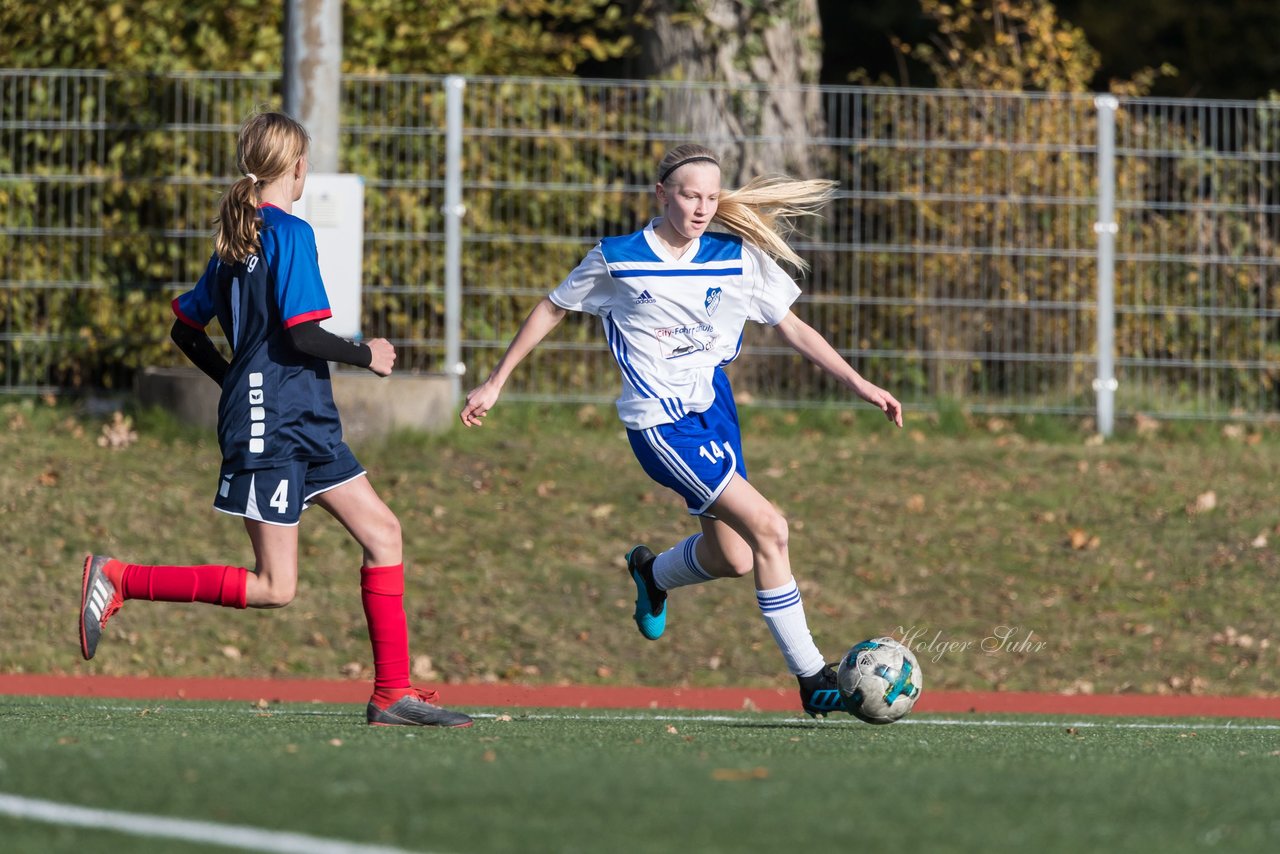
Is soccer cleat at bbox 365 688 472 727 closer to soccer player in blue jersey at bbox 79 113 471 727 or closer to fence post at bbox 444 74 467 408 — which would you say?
soccer player in blue jersey at bbox 79 113 471 727

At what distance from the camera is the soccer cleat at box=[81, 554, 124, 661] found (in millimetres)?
6133

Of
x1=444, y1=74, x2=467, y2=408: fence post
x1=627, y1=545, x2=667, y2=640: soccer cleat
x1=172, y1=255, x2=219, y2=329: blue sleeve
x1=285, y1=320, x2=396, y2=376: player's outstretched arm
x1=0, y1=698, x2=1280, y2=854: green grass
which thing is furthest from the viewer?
x1=444, y1=74, x2=467, y2=408: fence post

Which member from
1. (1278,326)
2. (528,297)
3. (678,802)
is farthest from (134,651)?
(1278,326)

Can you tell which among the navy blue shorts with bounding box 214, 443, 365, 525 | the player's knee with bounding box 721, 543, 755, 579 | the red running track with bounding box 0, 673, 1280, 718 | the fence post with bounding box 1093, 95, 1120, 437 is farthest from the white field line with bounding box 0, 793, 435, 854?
the fence post with bounding box 1093, 95, 1120, 437

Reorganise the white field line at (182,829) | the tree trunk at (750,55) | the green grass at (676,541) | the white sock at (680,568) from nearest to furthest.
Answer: the white field line at (182,829) < the white sock at (680,568) < the green grass at (676,541) < the tree trunk at (750,55)

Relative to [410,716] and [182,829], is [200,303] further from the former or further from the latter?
[182,829]

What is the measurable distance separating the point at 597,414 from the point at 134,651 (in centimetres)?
404

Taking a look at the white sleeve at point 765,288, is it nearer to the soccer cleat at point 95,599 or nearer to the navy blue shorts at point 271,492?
the navy blue shorts at point 271,492

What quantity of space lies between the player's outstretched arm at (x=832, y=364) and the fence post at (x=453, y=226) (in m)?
5.50

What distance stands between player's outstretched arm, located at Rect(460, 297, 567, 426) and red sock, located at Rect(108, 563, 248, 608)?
963mm

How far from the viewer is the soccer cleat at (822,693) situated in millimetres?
6371

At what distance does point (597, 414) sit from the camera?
41.8 feet

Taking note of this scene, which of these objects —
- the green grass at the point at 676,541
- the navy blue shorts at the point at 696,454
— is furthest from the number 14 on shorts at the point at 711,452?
the green grass at the point at 676,541

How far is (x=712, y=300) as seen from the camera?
675 centimetres
